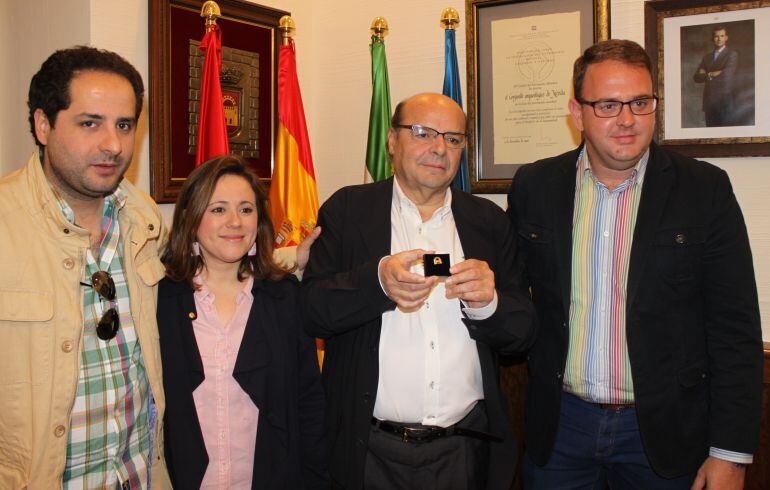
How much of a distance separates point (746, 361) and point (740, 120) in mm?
1288

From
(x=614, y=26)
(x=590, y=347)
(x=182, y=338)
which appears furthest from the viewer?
(x=614, y=26)

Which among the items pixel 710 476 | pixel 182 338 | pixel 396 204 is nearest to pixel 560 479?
pixel 710 476

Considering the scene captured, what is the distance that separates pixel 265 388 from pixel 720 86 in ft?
7.61

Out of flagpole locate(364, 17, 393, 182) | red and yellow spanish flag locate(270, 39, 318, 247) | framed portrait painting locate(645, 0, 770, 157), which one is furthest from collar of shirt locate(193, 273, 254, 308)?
framed portrait painting locate(645, 0, 770, 157)

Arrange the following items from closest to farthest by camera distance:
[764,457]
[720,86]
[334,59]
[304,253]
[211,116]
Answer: [304,253]
[764,457]
[720,86]
[211,116]
[334,59]

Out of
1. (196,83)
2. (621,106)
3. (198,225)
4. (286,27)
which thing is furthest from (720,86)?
(196,83)

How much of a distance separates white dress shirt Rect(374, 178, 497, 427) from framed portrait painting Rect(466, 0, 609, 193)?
58.0 inches

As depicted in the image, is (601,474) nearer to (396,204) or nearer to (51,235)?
(396,204)

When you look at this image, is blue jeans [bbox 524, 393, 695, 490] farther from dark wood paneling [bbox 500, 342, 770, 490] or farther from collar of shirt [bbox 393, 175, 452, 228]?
collar of shirt [bbox 393, 175, 452, 228]

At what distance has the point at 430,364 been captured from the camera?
2076 mm

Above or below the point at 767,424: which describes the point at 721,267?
above

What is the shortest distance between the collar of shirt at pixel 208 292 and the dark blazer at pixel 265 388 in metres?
0.03

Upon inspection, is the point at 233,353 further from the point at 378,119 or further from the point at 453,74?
the point at 453,74

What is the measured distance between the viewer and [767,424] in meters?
2.71
